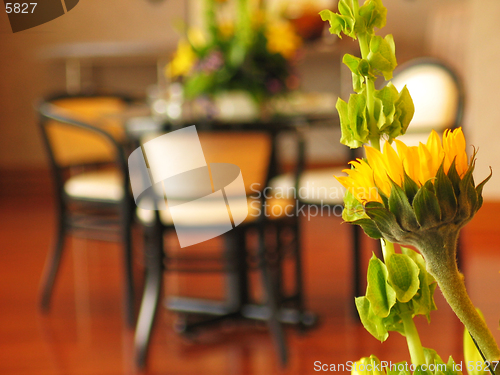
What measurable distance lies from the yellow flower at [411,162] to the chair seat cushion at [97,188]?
1.57 meters

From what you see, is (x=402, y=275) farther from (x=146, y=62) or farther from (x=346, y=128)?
(x=146, y=62)

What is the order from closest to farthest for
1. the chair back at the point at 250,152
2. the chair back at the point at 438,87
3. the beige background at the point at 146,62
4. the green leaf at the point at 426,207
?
the green leaf at the point at 426,207 < the chair back at the point at 250,152 < the chair back at the point at 438,87 < the beige background at the point at 146,62

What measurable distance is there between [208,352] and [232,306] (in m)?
0.22

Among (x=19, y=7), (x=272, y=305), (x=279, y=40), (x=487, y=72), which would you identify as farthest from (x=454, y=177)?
(x=279, y=40)

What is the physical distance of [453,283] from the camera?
0.47ft

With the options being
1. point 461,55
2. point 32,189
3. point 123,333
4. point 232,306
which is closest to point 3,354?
point 123,333

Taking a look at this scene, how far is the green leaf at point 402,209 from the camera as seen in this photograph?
13 centimetres

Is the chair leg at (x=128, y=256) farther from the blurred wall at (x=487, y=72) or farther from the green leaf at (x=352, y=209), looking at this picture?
the green leaf at (x=352, y=209)

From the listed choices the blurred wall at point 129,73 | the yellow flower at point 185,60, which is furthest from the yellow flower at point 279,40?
the blurred wall at point 129,73

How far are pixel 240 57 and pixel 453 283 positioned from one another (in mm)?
1537

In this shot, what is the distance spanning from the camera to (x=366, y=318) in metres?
0.15

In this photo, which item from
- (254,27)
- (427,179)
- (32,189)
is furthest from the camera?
(32,189)

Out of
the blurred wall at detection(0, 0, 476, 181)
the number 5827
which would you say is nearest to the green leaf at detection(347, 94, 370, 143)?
the number 5827

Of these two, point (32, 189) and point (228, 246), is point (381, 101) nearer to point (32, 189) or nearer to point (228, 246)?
point (228, 246)
